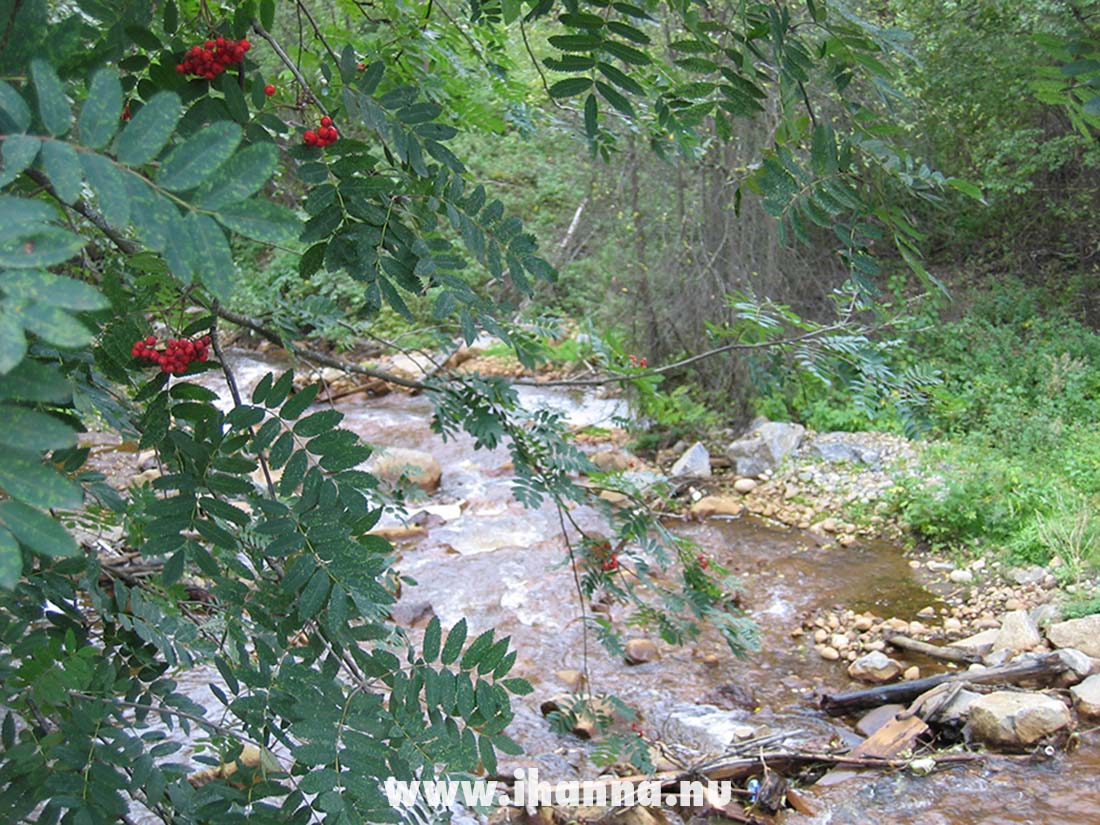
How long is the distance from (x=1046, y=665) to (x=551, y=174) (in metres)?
7.13

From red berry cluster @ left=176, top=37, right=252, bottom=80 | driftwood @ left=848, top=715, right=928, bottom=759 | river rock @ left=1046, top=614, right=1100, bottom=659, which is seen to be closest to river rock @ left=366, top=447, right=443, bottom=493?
driftwood @ left=848, top=715, right=928, bottom=759

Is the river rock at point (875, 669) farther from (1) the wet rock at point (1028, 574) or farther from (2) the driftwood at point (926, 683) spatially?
(1) the wet rock at point (1028, 574)

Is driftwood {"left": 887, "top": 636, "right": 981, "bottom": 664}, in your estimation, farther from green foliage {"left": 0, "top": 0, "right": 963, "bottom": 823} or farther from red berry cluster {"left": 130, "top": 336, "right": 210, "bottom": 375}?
red berry cluster {"left": 130, "top": 336, "right": 210, "bottom": 375}

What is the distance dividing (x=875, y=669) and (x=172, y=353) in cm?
409

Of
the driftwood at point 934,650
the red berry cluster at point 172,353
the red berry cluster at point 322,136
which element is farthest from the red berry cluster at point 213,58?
the driftwood at point 934,650

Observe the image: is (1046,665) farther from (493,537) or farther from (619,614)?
(493,537)

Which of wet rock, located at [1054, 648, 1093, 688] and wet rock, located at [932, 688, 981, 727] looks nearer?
wet rock, located at [932, 688, 981, 727]

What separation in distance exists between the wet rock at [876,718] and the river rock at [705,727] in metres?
0.49

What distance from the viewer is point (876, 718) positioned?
406cm

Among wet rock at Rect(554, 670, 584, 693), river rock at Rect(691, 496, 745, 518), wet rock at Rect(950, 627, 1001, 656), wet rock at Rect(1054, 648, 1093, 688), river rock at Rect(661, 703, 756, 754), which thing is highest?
wet rock at Rect(1054, 648, 1093, 688)

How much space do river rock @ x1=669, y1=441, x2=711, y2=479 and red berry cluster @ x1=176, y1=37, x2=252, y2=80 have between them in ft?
19.7

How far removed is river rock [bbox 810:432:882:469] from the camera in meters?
6.82

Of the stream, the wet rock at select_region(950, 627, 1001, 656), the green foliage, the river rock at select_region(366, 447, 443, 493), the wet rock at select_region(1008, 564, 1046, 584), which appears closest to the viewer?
the green foliage

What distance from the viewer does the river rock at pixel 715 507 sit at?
6.48m
